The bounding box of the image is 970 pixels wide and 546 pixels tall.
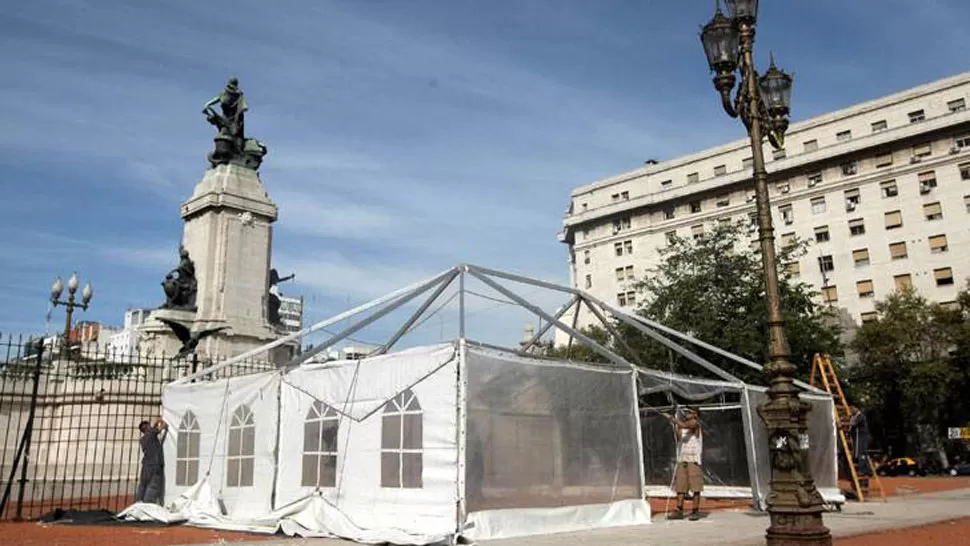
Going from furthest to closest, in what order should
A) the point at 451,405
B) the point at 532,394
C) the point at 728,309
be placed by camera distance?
1. the point at 728,309
2. the point at 532,394
3. the point at 451,405

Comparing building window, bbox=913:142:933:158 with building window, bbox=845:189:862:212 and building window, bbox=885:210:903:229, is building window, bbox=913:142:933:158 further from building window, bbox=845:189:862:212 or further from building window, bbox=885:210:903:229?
building window, bbox=845:189:862:212

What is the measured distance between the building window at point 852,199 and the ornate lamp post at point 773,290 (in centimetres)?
4795

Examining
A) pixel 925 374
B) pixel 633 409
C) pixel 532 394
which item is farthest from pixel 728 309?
pixel 532 394

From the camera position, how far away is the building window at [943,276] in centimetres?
4753

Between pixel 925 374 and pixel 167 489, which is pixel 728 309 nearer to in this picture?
pixel 925 374

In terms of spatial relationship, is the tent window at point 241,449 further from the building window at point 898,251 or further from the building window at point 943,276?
the building window at point 898,251

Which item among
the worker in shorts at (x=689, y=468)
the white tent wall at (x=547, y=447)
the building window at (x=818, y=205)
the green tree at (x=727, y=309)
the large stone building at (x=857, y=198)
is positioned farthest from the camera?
the building window at (x=818, y=205)

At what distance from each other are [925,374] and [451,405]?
37.0 metres

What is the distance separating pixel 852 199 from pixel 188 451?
50604mm

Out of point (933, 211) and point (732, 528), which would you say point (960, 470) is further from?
point (732, 528)

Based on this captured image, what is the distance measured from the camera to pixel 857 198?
52.8 metres

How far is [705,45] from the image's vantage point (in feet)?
31.0

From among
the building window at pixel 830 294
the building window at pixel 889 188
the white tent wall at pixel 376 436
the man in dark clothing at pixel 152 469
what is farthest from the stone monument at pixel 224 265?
the building window at pixel 889 188

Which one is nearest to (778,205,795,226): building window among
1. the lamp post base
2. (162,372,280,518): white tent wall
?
(162,372,280,518): white tent wall
